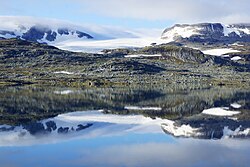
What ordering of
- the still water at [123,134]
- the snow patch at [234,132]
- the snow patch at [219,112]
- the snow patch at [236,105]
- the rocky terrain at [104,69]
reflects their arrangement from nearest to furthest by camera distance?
1. the still water at [123,134]
2. the snow patch at [234,132]
3. the snow patch at [219,112]
4. the snow patch at [236,105]
5. the rocky terrain at [104,69]

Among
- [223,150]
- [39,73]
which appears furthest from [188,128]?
[39,73]

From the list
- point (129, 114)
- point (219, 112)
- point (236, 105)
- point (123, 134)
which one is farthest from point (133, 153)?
point (236, 105)

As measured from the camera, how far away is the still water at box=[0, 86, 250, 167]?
22.5 meters

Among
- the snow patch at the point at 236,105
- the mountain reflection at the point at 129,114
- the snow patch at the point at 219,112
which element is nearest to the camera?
the mountain reflection at the point at 129,114

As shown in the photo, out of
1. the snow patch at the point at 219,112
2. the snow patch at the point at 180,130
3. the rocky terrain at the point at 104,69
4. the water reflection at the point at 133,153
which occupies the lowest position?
the rocky terrain at the point at 104,69

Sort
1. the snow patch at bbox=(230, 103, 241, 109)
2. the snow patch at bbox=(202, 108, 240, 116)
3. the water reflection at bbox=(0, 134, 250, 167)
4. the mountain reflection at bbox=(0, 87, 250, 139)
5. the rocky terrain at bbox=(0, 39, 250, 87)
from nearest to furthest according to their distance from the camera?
the water reflection at bbox=(0, 134, 250, 167) → the mountain reflection at bbox=(0, 87, 250, 139) → the snow patch at bbox=(202, 108, 240, 116) → the snow patch at bbox=(230, 103, 241, 109) → the rocky terrain at bbox=(0, 39, 250, 87)

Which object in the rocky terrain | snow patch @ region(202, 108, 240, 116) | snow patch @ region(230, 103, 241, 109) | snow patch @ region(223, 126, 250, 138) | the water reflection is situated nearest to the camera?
the water reflection

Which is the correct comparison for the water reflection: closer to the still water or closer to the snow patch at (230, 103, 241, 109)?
the still water

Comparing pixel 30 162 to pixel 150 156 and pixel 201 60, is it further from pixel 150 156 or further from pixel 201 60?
pixel 201 60

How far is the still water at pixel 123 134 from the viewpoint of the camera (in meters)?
22.5

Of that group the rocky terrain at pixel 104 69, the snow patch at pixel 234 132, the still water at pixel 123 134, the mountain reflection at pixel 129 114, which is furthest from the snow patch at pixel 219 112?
the rocky terrain at pixel 104 69

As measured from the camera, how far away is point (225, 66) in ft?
482

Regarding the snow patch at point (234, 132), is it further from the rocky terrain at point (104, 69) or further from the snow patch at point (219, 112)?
the rocky terrain at point (104, 69)

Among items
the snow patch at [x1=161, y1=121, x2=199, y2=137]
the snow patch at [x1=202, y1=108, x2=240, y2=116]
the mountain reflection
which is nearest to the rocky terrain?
the mountain reflection
